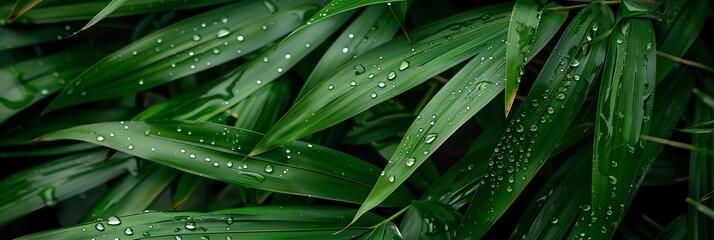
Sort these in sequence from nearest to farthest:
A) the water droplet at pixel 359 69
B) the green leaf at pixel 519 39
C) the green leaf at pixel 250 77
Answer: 1. the green leaf at pixel 519 39
2. the water droplet at pixel 359 69
3. the green leaf at pixel 250 77

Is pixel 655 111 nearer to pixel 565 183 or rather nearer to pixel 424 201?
pixel 565 183

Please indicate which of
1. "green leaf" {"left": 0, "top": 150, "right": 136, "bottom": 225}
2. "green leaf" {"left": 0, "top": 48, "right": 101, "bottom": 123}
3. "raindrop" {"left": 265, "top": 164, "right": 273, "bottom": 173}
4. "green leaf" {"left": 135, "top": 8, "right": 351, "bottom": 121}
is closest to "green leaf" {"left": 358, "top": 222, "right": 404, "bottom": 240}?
"raindrop" {"left": 265, "top": 164, "right": 273, "bottom": 173}

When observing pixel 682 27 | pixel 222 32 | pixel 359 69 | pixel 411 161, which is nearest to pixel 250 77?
pixel 222 32

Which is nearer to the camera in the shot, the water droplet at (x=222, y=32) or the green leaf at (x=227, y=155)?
the green leaf at (x=227, y=155)

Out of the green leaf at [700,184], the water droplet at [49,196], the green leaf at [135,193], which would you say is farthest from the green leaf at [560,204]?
the water droplet at [49,196]

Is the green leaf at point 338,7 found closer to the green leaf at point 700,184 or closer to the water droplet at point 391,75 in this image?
the water droplet at point 391,75

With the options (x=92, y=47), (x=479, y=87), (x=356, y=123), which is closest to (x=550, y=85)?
(x=479, y=87)

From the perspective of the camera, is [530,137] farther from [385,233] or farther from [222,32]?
[222,32]
